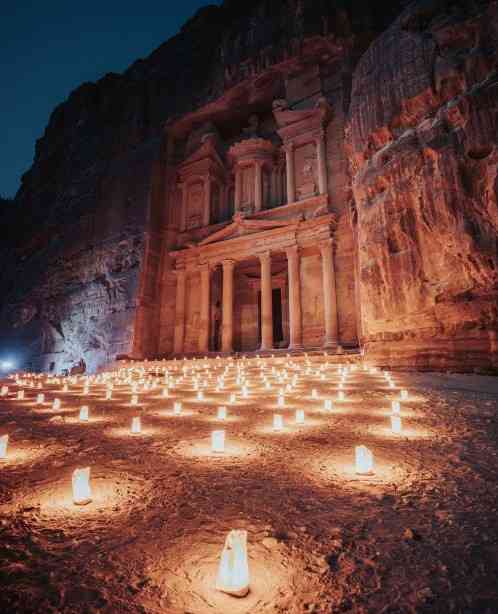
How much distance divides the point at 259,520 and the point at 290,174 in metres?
20.9

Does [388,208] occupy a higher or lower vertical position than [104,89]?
lower

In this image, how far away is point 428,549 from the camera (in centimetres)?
131

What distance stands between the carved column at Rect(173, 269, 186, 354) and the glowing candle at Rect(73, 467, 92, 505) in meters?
18.1

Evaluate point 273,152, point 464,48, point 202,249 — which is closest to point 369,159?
point 464,48

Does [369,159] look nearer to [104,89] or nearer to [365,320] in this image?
[365,320]

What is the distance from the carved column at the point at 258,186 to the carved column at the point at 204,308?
5.17 meters

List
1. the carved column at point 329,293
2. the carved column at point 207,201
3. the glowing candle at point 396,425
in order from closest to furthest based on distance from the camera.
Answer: the glowing candle at point 396,425, the carved column at point 329,293, the carved column at point 207,201

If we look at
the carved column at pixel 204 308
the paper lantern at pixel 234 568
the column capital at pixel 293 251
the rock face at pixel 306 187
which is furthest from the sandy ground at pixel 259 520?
the carved column at pixel 204 308

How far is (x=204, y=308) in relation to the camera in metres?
19.9

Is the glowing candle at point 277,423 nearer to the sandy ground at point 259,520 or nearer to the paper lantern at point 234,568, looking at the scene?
the sandy ground at point 259,520

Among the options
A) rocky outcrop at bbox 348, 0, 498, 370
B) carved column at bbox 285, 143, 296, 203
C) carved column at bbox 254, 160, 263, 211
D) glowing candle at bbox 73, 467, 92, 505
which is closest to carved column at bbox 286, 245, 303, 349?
carved column at bbox 285, 143, 296, 203

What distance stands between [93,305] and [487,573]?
22.3 meters

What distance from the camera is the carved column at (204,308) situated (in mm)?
19281

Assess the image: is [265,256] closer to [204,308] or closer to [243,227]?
[243,227]
